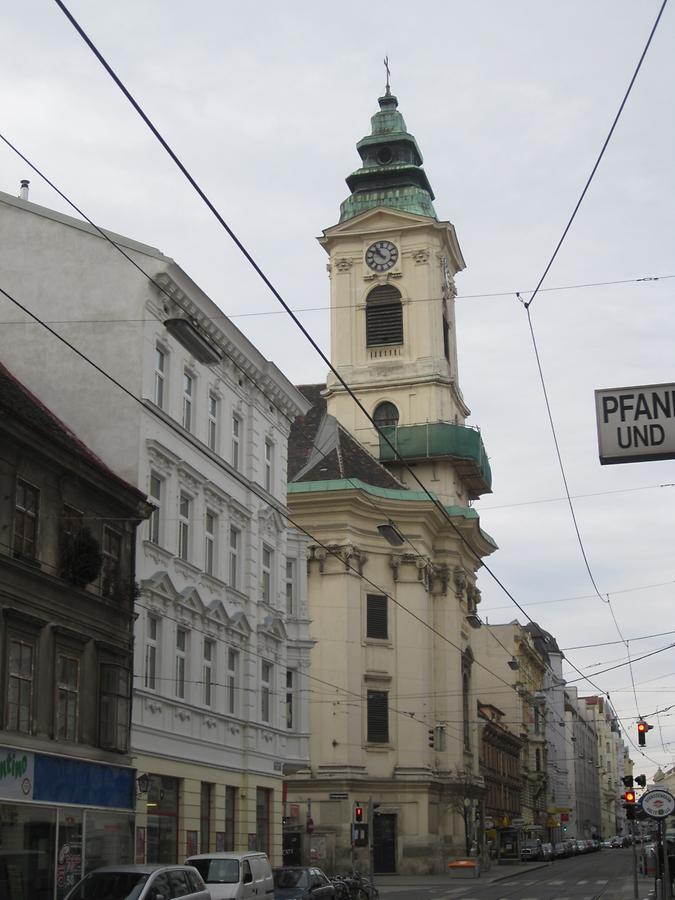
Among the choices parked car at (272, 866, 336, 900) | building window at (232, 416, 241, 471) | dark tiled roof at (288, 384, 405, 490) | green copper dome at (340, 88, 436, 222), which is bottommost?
parked car at (272, 866, 336, 900)

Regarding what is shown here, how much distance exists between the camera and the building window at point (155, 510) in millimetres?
30025

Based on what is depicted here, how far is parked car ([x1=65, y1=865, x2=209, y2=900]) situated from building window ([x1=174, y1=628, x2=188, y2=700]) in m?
11.3

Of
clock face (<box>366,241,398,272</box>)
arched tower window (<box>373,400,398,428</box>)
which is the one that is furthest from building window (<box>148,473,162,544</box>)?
clock face (<box>366,241,398,272</box>)

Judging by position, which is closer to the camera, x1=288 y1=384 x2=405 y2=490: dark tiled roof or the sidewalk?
the sidewalk

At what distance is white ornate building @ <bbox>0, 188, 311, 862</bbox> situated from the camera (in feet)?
97.7

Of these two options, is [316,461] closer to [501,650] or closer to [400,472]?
[400,472]

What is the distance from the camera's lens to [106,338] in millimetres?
30547

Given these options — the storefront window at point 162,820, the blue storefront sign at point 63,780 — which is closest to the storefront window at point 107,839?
the blue storefront sign at point 63,780

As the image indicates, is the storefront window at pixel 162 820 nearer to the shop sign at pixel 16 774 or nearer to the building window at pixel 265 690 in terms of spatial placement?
the shop sign at pixel 16 774

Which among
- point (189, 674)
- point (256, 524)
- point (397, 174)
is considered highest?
point (397, 174)

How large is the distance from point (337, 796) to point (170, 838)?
27.5 m

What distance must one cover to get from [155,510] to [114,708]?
16.0 ft

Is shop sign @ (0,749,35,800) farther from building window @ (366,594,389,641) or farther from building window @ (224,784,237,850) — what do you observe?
building window @ (366,594,389,641)

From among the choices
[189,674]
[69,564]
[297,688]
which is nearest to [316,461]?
[297,688]
